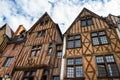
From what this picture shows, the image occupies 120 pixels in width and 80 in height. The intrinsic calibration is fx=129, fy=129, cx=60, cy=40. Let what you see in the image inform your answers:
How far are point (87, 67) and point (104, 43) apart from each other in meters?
2.65

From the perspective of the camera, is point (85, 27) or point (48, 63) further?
point (85, 27)

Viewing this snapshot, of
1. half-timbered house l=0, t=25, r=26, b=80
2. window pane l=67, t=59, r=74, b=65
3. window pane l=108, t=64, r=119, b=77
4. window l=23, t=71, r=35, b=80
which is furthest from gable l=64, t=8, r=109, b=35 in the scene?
half-timbered house l=0, t=25, r=26, b=80

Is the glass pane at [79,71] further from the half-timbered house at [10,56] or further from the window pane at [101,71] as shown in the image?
the half-timbered house at [10,56]

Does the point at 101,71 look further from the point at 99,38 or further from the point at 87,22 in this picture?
the point at 87,22

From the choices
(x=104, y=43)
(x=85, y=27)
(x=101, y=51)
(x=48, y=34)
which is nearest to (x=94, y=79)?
(x=101, y=51)

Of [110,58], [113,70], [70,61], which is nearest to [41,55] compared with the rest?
[70,61]

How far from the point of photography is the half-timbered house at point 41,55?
1110 cm

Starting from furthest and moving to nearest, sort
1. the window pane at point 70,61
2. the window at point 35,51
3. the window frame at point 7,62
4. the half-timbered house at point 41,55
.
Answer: the window frame at point 7,62 < the window at point 35,51 < the half-timbered house at point 41,55 < the window pane at point 70,61

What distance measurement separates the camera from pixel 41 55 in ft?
40.7

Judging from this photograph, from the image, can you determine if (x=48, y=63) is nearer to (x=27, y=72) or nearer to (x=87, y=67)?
(x=27, y=72)

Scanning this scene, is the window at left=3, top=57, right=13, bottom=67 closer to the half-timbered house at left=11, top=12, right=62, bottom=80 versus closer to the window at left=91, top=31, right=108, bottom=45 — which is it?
the half-timbered house at left=11, top=12, right=62, bottom=80

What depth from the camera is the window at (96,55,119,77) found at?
9.11 m

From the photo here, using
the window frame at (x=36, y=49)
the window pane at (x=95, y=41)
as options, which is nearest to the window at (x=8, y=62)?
the window frame at (x=36, y=49)

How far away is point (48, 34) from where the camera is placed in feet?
46.8
